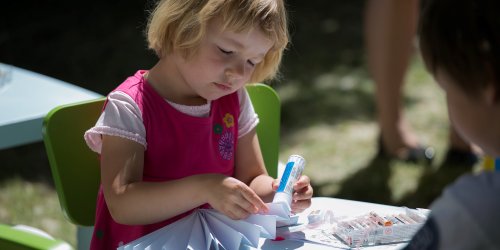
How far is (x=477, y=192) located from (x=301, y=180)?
65 centimetres

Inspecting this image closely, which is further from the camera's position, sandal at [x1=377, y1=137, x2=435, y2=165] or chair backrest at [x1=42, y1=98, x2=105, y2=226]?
sandal at [x1=377, y1=137, x2=435, y2=165]

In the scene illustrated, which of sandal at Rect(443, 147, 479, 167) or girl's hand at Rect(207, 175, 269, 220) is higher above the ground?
girl's hand at Rect(207, 175, 269, 220)

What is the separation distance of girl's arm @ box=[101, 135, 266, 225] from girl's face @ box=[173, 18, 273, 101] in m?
0.21

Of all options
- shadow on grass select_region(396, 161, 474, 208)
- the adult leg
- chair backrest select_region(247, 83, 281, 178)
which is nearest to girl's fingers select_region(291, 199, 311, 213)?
chair backrest select_region(247, 83, 281, 178)

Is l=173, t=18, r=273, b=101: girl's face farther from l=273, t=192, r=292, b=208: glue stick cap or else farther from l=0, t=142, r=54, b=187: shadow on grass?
l=0, t=142, r=54, b=187: shadow on grass

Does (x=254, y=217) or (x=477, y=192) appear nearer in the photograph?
(x=477, y=192)

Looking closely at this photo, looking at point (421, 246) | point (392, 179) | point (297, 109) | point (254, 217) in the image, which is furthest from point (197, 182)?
point (297, 109)

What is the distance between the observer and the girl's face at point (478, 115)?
3.89 feet

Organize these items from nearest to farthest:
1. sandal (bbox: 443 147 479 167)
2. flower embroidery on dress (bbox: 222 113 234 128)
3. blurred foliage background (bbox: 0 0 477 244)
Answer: flower embroidery on dress (bbox: 222 113 234 128)
blurred foliage background (bbox: 0 0 477 244)
sandal (bbox: 443 147 479 167)

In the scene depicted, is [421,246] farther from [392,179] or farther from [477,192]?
[392,179]

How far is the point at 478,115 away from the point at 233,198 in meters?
0.57

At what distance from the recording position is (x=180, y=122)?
1863 mm

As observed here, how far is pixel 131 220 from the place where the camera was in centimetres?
172

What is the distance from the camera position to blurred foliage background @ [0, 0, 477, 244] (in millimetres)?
3730
